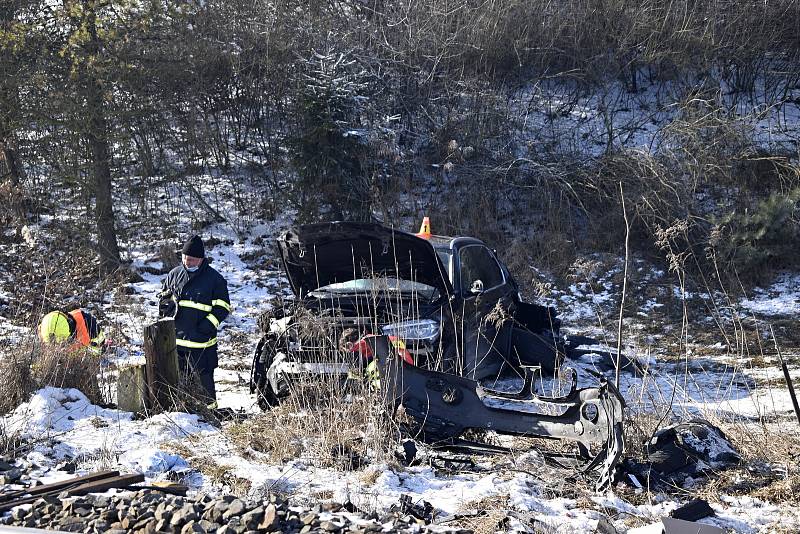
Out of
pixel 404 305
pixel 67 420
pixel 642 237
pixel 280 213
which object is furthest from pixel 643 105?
pixel 67 420

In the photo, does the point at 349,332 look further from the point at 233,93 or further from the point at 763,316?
the point at 233,93

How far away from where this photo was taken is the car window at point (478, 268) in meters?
8.30

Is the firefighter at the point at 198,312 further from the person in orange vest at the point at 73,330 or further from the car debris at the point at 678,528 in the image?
the car debris at the point at 678,528

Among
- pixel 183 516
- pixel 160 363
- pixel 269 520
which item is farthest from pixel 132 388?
pixel 269 520

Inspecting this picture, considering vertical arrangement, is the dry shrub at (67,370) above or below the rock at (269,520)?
above

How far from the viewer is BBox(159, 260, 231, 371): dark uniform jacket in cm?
791

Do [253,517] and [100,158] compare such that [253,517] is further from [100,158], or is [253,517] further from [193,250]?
[100,158]

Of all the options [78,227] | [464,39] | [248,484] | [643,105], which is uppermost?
[464,39]

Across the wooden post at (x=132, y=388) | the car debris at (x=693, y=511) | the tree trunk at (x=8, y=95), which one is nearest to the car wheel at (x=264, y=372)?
the wooden post at (x=132, y=388)

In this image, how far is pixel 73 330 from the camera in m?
7.93

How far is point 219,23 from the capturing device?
17.0 m

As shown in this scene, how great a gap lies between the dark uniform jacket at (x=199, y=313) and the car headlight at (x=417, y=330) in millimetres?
1946

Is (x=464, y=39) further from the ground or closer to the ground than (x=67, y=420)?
further from the ground

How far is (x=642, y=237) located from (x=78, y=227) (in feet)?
37.0
